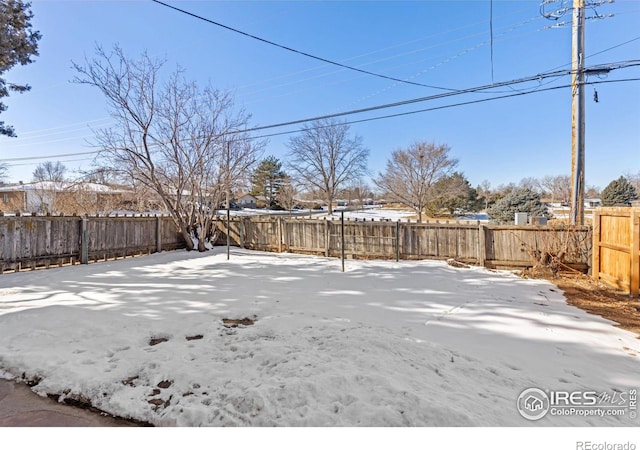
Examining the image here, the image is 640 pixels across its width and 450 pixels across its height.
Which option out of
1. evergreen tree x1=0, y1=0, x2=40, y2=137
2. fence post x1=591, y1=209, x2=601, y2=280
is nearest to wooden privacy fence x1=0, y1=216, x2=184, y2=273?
evergreen tree x1=0, y1=0, x2=40, y2=137

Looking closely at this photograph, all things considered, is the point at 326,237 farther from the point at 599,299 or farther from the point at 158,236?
the point at 599,299

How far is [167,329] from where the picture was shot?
11.7ft

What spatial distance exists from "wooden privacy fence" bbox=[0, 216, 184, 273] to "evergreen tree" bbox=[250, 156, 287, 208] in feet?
78.1

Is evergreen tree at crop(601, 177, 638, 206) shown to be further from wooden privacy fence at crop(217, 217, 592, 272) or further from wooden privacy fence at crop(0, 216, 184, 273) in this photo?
wooden privacy fence at crop(0, 216, 184, 273)

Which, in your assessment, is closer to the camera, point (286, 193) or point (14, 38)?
point (14, 38)

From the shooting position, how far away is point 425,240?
343 inches

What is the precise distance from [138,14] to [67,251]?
643 centimetres

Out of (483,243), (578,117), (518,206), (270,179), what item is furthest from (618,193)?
(270,179)

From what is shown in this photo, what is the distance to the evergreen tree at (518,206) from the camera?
1570cm

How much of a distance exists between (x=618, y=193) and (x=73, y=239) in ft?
106

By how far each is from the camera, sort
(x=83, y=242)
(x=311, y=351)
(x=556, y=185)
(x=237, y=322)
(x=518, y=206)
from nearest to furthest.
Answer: (x=311, y=351), (x=237, y=322), (x=83, y=242), (x=518, y=206), (x=556, y=185)

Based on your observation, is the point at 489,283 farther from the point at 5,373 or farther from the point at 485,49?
the point at 5,373

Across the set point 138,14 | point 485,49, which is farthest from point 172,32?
point 485,49
